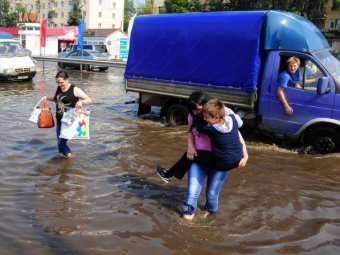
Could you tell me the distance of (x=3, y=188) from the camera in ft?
20.6

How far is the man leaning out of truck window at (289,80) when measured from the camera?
8392 mm

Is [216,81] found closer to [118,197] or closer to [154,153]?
[154,153]

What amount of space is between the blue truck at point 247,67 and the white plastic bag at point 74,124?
3452 millimetres

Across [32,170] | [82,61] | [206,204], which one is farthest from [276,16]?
[82,61]

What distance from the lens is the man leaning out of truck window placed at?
839cm

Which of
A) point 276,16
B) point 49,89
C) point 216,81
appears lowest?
point 49,89

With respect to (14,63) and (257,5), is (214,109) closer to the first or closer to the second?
(14,63)

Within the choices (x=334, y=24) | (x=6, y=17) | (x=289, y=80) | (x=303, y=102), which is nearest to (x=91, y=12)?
(x=6, y=17)

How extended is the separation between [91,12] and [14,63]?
76.6m

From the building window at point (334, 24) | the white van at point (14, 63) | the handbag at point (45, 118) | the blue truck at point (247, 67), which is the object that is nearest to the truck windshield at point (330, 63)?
the blue truck at point (247, 67)

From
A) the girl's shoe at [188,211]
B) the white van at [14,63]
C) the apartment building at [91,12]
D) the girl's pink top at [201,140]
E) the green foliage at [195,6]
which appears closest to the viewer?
the girl's pink top at [201,140]

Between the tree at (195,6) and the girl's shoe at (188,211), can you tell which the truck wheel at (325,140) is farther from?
the tree at (195,6)

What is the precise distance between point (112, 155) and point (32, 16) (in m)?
77.0

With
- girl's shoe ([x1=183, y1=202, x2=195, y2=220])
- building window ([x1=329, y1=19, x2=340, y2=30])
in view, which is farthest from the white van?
building window ([x1=329, y1=19, x2=340, y2=30])
